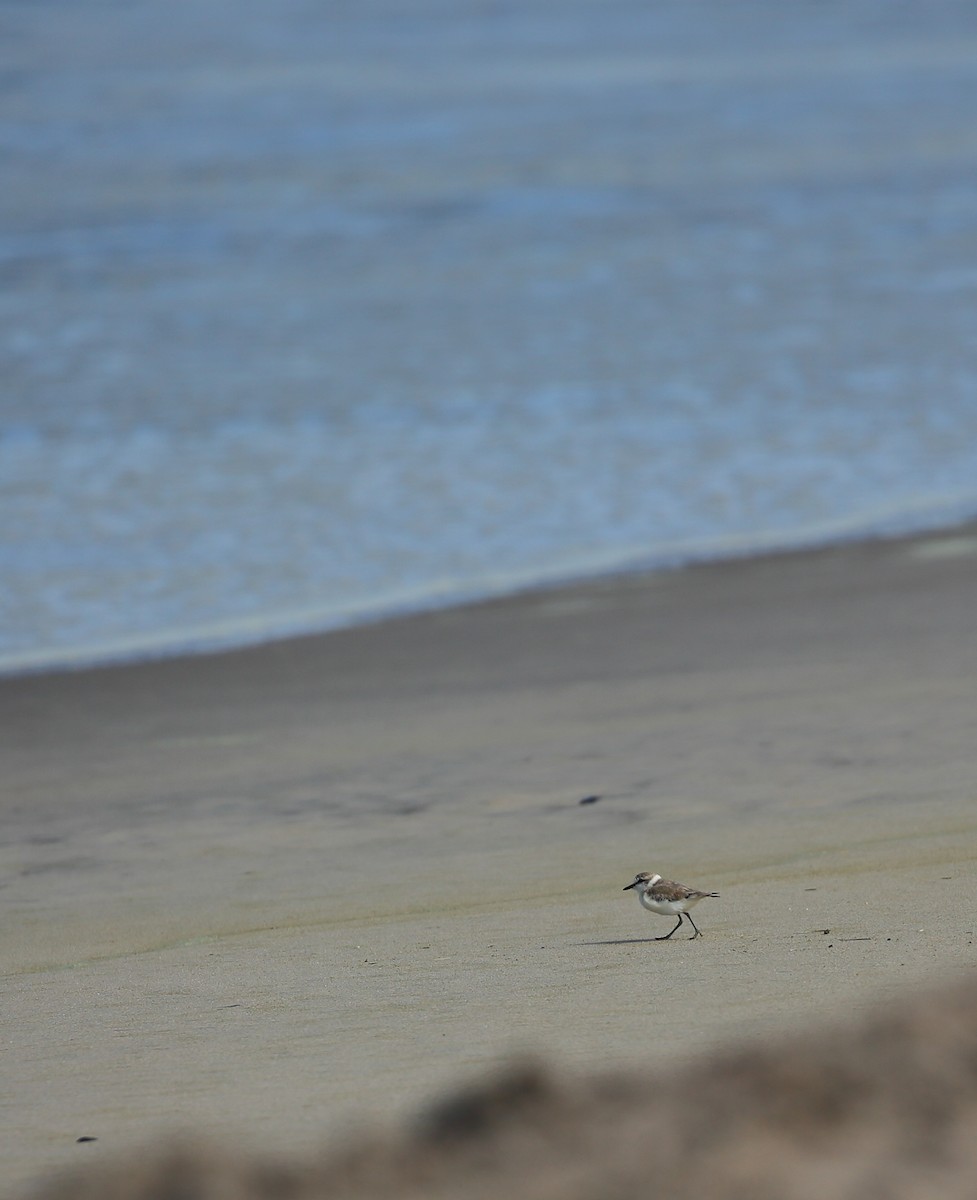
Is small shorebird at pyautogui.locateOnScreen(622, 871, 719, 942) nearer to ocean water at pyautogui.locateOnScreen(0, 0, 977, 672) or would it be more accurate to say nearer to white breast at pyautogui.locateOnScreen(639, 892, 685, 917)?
white breast at pyautogui.locateOnScreen(639, 892, 685, 917)

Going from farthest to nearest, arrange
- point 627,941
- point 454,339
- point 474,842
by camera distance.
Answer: point 454,339 → point 474,842 → point 627,941

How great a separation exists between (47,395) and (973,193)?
1645cm

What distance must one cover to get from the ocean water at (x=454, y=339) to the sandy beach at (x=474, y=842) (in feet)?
3.32

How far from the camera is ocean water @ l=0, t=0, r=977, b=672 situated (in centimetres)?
1187

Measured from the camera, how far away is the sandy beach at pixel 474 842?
5113 millimetres

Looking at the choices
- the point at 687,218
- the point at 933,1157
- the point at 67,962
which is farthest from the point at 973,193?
the point at 933,1157

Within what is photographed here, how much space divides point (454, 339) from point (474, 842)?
40.6 feet

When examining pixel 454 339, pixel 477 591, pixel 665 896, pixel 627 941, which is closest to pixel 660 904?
pixel 665 896

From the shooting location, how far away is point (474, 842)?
7219 mm

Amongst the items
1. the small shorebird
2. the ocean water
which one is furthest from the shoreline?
the small shorebird

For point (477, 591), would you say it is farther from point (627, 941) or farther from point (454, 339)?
point (454, 339)

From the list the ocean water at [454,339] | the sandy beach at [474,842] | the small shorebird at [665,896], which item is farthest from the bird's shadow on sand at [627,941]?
the ocean water at [454,339]

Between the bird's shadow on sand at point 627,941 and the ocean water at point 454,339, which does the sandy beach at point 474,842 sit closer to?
the bird's shadow on sand at point 627,941

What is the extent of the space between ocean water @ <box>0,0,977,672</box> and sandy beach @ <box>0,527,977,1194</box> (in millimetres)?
1013
